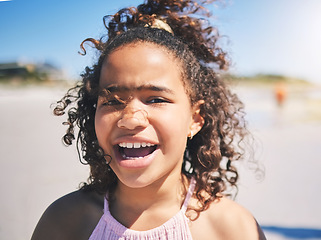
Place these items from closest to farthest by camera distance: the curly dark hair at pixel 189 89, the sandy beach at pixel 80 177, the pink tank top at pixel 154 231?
the pink tank top at pixel 154 231 → the curly dark hair at pixel 189 89 → the sandy beach at pixel 80 177

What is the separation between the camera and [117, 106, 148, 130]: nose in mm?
1219

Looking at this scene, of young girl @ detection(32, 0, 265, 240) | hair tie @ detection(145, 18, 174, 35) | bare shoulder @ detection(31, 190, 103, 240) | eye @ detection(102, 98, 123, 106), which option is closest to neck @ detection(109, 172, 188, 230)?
young girl @ detection(32, 0, 265, 240)

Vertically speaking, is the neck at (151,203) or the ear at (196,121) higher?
the ear at (196,121)

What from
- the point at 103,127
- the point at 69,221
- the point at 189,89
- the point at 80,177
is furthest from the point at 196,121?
the point at 80,177

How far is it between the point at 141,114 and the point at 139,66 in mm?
185

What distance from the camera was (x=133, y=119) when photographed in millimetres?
1220

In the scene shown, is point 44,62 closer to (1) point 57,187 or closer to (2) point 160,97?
(1) point 57,187

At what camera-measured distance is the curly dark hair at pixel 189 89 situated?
4.83 feet

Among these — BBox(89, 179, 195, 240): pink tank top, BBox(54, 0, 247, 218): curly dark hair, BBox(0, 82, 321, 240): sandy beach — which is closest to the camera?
BBox(89, 179, 195, 240): pink tank top

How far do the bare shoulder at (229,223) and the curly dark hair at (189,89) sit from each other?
0.05 metres

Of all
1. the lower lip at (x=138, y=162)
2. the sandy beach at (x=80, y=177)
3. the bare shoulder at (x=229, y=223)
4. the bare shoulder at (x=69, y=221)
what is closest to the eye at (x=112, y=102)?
the lower lip at (x=138, y=162)

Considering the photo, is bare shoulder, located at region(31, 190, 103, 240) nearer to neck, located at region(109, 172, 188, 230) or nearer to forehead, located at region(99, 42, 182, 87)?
neck, located at region(109, 172, 188, 230)

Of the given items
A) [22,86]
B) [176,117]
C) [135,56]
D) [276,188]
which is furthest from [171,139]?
[22,86]

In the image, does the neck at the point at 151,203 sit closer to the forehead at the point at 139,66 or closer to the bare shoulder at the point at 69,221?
the bare shoulder at the point at 69,221
